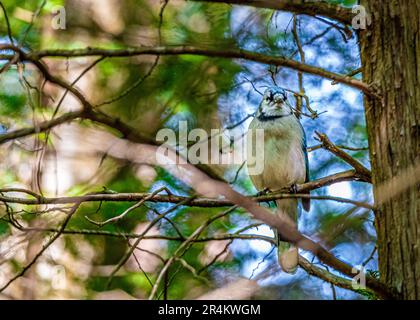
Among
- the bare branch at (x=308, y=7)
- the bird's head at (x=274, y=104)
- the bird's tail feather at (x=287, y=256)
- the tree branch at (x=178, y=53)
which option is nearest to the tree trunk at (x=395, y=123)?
the bare branch at (x=308, y=7)

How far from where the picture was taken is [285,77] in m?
6.05

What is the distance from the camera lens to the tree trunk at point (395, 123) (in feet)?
10.6

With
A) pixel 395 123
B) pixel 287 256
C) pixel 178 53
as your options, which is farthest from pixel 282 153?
pixel 178 53

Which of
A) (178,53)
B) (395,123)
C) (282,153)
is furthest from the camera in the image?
(282,153)

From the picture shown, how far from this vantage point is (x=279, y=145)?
18.5ft

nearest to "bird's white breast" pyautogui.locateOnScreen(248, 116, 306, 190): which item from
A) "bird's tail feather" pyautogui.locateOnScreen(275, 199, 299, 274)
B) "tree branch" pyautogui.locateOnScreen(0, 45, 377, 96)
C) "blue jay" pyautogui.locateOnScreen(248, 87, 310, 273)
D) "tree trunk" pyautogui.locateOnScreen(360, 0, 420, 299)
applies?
"blue jay" pyautogui.locateOnScreen(248, 87, 310, 273)

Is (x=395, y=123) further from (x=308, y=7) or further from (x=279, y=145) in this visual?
(x=279, y=145)

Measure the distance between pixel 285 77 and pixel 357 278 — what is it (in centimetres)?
325

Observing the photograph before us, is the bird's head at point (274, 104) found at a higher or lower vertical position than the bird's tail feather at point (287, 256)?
higher

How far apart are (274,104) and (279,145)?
14.3 inches

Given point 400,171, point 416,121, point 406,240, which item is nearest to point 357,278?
point 406,240

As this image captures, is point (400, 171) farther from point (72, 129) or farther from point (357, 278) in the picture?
point (72, 129)

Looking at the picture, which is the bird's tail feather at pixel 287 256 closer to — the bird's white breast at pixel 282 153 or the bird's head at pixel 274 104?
the bird's white breast at pixel 282 153

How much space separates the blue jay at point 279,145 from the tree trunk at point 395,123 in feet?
6.68
